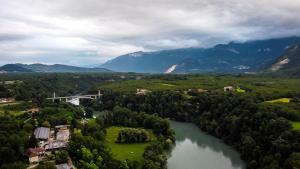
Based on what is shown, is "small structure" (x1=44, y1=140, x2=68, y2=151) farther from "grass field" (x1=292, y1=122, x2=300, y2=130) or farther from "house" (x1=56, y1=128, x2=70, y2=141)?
"grass field" (x1=292, y1=122, x2=300, y2=130)

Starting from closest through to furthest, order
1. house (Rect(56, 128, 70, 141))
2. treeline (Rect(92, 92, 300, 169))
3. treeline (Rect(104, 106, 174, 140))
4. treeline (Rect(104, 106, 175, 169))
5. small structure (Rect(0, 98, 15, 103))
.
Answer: treeline (Rect(92, 92, 300, 169)), treeline (Rect(104, 106, 175, 169)), house (Rect(56, 128, 70, 141)), treeline (Rect(104, 106, 174, 140)), small structure (Rect(0, 98, 15, 103))

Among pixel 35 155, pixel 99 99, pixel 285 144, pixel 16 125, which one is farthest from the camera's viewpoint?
pixel 99 99

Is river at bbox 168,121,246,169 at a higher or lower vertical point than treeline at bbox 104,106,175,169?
lower

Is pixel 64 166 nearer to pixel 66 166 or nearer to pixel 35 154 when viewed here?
pixel 66 166

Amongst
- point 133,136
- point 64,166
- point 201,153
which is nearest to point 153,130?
point 133,136

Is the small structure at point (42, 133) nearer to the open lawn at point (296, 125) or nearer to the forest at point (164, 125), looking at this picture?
the forest at point (164, 125)

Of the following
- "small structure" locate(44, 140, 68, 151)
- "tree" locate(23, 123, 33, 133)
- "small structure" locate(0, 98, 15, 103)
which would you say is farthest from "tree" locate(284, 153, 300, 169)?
"small structure" locate(0, 98, 15, 103)

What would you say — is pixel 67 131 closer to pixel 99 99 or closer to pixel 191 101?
pixel 191 101

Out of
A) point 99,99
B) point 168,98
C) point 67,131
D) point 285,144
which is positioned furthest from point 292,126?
point 99,99
